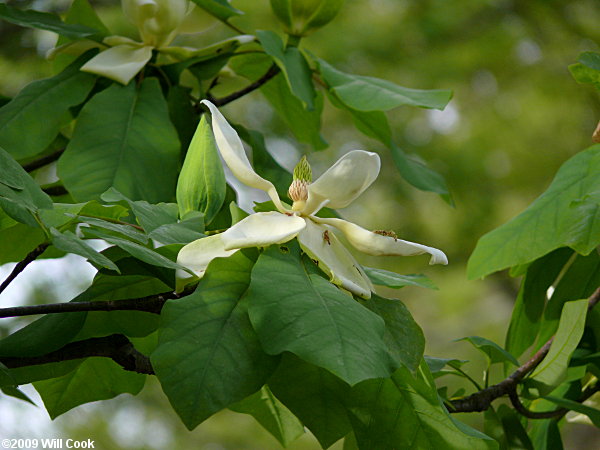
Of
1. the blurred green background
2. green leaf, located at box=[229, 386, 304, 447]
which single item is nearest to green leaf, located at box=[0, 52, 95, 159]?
green leaf, located at box=[229, 386, 304, 447]

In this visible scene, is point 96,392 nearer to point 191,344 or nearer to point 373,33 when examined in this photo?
point 191,344

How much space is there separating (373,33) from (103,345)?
2.19m

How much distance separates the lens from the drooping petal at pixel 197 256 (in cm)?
35

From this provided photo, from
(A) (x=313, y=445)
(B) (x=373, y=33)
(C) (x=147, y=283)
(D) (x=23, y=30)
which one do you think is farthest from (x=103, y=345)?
(A) (x=313, y=445)

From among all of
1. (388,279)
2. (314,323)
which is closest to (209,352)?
(314,323)

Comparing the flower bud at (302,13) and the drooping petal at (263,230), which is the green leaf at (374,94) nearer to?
the flower bud at (302,13)

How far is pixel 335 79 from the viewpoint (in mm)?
605

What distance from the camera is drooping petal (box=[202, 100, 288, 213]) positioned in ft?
1.26

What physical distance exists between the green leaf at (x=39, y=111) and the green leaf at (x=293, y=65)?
136 mm

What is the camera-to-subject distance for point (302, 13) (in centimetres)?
65

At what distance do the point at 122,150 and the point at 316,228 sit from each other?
222 mm

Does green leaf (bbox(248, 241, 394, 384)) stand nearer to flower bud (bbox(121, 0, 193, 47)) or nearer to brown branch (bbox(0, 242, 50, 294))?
brown branch (bbox(0, 242, 50, 294))

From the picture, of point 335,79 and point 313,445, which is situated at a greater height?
point 335,79

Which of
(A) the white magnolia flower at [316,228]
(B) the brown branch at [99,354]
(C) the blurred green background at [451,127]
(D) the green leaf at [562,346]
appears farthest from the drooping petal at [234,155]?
(C) the blurred green background at [451,127]
